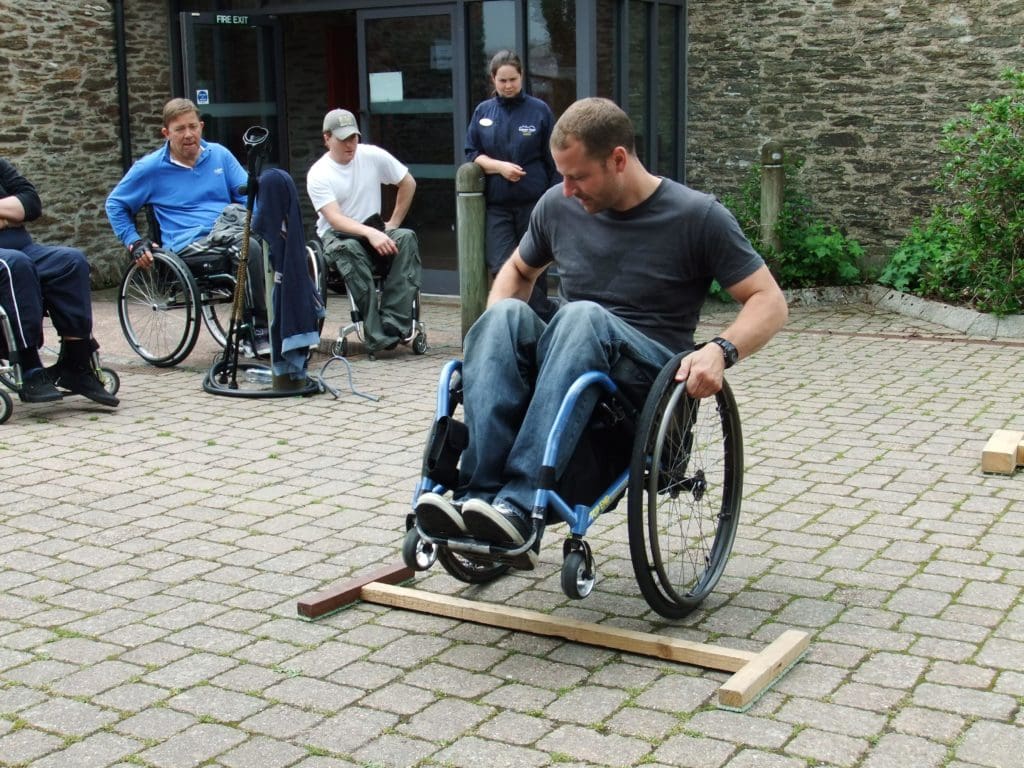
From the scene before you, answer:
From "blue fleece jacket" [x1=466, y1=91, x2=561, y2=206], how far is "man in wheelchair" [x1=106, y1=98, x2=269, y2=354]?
4.91ft

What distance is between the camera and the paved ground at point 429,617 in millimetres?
3123

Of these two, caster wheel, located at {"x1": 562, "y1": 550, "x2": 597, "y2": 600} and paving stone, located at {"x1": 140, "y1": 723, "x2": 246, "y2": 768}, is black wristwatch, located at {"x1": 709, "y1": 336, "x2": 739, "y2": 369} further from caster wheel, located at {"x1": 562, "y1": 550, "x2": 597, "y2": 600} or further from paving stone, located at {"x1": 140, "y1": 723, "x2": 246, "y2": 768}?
paving stone, located at {"x1": 140, "y1": 723, "x2": 246, "y2": 768}

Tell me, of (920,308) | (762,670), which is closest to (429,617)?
(762,670)

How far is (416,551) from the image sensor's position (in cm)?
359

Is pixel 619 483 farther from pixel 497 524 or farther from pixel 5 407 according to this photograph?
pixel 5 407

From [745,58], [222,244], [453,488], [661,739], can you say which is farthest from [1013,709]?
[745,58]

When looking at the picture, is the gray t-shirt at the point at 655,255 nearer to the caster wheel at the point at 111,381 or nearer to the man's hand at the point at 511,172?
the caster wheel at the point at 111,381

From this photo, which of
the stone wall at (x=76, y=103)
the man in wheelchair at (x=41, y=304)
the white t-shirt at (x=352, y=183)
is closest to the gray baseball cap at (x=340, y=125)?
the white t-shirt at (x=352, y=183)

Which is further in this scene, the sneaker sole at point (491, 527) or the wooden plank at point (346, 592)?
the wooden plank at point (346, 592)

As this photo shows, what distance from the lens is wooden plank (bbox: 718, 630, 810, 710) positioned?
3.23 m

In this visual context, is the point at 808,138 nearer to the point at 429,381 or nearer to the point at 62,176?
the point at 429,381

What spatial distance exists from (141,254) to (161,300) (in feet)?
1.05

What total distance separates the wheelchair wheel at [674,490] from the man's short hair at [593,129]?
0.61m

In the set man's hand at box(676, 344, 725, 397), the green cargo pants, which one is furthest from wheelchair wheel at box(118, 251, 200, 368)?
man's hand at box(676, 344, 725, 397)
